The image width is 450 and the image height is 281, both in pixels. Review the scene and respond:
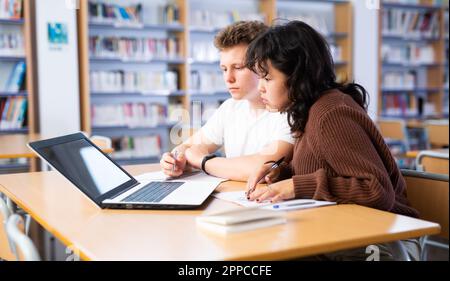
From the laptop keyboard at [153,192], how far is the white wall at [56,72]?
10.6 ft

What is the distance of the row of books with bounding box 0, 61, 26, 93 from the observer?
14.7ft

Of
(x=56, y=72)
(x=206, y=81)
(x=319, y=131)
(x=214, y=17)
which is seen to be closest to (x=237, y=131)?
(x=319, y=131)

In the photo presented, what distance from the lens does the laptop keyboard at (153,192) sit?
1302 millimetres

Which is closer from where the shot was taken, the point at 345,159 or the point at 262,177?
the point at 345,159

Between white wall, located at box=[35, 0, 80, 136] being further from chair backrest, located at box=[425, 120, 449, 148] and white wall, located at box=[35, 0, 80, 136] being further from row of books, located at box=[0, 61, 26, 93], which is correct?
chair backrest, located at box=[425, 120, 449, 148]

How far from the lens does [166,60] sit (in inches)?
198

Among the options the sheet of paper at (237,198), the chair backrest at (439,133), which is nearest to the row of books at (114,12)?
the chair backrest at (439,133)

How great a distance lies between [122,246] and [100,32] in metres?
4.35

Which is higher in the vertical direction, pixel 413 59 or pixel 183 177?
pixel 413 59

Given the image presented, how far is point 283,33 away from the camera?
144cm

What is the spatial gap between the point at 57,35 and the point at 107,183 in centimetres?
352

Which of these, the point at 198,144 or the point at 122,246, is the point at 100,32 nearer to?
the point at 198,144

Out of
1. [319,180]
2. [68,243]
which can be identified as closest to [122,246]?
[68,243]

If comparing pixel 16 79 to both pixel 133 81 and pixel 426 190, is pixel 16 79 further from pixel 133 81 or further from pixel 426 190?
pixel 426 190
